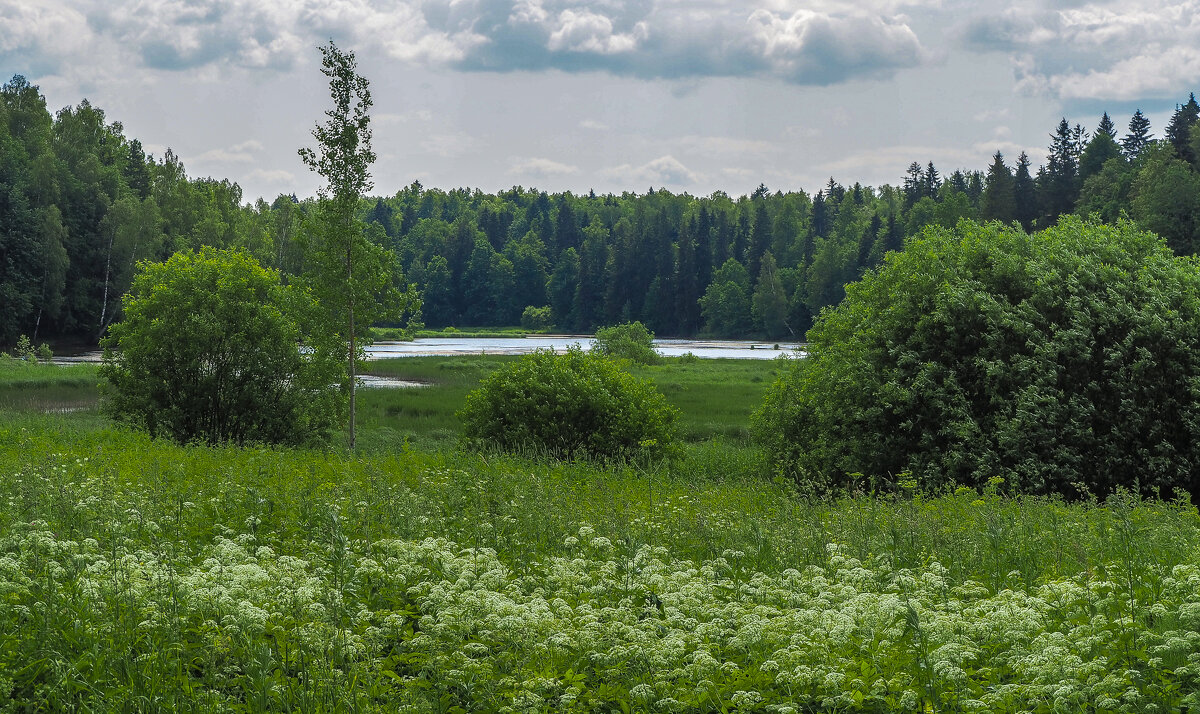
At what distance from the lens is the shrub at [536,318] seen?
149875 mm

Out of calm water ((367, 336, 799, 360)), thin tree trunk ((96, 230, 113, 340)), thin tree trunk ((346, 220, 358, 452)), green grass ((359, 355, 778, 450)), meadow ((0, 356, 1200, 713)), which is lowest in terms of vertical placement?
green grass ((359, 355, 778, 450))

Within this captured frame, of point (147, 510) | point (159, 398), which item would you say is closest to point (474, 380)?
point (159, 398)

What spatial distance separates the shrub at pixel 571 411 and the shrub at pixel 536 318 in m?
129

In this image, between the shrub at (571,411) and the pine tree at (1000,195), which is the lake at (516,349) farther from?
the shrub at (571,411)

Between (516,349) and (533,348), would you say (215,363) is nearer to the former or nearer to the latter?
(516,349)

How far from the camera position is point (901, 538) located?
8.71 m

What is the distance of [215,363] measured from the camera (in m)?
22.6

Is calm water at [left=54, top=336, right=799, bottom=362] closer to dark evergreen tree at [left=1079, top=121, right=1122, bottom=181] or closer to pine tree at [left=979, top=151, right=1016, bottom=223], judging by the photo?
pine tree at [left=979, top=151, right=1016, bottom=223]

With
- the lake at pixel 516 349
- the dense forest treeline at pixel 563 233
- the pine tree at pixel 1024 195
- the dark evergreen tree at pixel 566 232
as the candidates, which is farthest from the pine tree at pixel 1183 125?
the dark evergreen tree at pixel 566 232

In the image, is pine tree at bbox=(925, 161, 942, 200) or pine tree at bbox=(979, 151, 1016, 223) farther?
pine tree at bbox=(925, 161, 942, 200)

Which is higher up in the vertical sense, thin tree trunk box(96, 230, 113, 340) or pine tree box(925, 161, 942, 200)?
pine tree box(925, 161, 942, 200)

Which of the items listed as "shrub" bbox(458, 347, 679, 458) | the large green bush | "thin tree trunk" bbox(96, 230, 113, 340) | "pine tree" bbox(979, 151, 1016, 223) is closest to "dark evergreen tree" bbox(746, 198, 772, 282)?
"pine tree" bbox(979, 151, 1016, 223)

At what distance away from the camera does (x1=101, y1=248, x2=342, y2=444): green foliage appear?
73.1 ft

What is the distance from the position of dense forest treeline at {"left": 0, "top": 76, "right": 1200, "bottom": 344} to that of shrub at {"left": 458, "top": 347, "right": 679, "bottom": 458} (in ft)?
17.1
